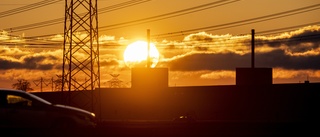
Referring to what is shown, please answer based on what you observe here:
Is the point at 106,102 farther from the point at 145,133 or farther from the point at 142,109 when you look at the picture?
the point at 145,133

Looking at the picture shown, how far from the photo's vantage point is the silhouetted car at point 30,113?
20.2 meters

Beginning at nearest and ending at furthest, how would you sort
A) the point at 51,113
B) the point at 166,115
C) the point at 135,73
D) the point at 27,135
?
1. the point at 27,135
2. the point at 51,113
3. the point at 166,115
4. the point at 135,73

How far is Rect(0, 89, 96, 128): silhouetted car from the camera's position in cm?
2017

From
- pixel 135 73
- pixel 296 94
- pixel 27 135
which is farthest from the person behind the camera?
pixel 135 73

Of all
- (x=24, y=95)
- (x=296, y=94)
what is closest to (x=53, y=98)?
(x=296, y=94)

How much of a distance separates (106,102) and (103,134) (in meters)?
68.0

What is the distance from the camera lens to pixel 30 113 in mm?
20391

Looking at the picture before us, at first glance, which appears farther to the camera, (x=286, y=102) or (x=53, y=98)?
(x=53, y=98)

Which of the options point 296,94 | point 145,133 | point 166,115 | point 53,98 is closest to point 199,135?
point 145,133

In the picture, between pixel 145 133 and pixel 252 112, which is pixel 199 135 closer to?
pixel 145 133

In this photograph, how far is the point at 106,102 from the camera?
280 ft

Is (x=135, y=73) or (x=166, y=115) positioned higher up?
(x=135, y=73)

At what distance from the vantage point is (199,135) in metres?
18.3

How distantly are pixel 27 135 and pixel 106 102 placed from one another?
68201 mm
